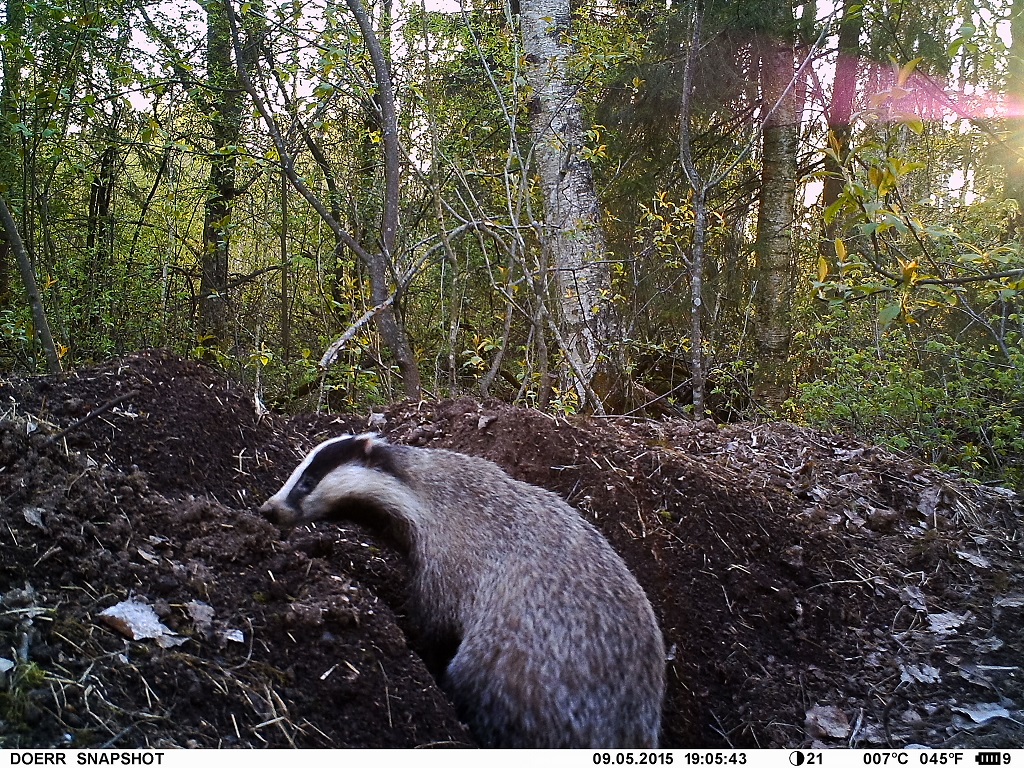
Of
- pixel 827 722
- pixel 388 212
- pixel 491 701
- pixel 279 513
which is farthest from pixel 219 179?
pixel 827 722

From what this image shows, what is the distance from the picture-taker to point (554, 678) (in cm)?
257

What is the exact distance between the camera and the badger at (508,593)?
255 cm

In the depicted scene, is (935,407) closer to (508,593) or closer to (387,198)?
(387,198)

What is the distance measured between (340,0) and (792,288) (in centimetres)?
605

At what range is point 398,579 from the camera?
3.12 metres

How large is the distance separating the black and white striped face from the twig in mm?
662

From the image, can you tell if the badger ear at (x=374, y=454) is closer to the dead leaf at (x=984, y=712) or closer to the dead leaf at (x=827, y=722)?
the dead leaf at (x=827, y=722)

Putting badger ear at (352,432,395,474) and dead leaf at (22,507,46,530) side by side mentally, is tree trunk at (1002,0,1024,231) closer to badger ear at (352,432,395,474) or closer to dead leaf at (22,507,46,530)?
badger ear at (352,432,395,474)

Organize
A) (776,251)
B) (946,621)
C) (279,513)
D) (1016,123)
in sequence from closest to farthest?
(279,513), (946,621), (1016,123), (776,251)

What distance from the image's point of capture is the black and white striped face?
2.98 metres

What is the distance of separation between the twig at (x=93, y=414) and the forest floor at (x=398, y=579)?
0.06 ft

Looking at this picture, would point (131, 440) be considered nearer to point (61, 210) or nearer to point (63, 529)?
point (63, 529)

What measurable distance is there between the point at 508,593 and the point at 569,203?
473cm

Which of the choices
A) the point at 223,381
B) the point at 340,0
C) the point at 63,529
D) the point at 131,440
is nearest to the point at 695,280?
the point at 340,0
